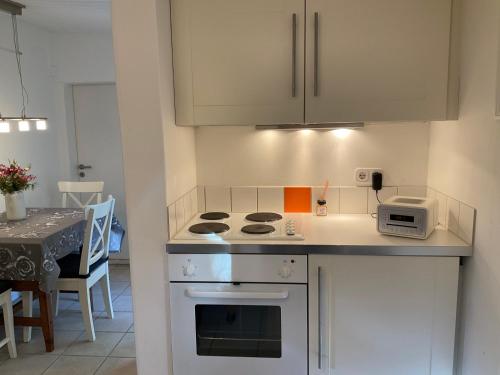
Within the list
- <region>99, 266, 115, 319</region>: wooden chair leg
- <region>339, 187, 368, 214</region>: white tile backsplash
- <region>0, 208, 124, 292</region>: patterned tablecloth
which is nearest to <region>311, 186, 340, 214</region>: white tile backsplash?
<region>339, 187, 368, 214</region>: white tile backsplash

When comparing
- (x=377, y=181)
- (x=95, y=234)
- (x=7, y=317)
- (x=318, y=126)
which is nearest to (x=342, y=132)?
(x=318, y=126)

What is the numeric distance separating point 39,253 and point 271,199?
4.49 ft

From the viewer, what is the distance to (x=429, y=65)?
1616mm

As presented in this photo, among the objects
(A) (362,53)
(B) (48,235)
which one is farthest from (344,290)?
(B) (48,235)

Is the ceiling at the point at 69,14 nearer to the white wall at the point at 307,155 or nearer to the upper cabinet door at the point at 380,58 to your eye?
the white wall at the point at 307,155

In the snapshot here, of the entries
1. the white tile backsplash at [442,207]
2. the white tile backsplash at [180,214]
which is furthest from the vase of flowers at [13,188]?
the white tile backsplash at [442,207]

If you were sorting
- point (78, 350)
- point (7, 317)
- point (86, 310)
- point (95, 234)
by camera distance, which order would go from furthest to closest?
point (95, 234), point (86, 310), point (78, 350), point (7, 317)

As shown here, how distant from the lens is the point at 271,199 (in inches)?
83.0

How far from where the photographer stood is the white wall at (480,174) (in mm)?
1336

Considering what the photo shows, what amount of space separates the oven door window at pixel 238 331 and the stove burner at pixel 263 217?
43cm

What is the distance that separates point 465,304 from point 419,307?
7.1 inches

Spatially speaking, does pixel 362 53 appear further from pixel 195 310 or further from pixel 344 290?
pixel 195 310

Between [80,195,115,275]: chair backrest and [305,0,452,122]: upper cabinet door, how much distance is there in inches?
66.4

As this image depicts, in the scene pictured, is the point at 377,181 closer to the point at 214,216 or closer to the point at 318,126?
the point at 318,126
